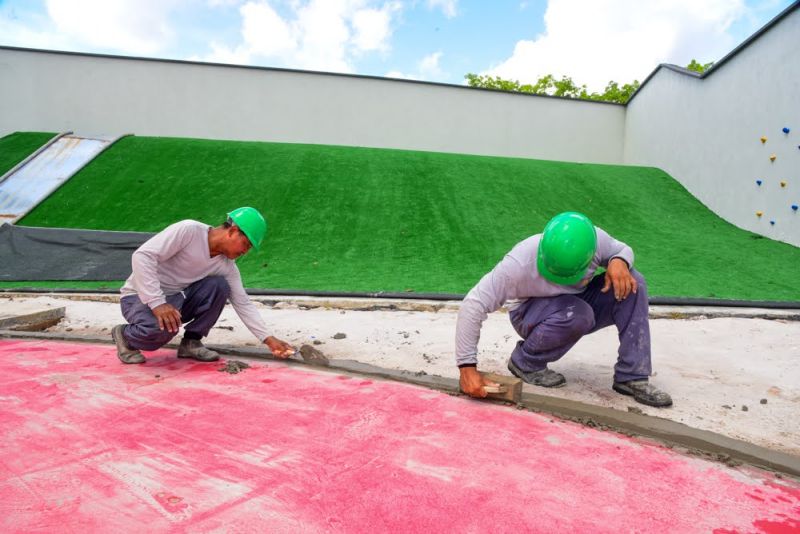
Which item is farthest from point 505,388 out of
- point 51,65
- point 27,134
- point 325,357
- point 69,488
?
point 51,65

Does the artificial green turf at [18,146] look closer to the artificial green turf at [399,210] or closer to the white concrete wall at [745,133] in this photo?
the artificial green turf at [399,210]

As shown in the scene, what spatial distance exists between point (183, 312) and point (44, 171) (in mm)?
8319

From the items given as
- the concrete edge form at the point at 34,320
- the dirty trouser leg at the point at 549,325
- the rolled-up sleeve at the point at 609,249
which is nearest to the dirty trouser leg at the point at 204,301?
the dirty trouser leg at the point at 549,325

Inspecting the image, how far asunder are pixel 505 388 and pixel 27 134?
500 inches

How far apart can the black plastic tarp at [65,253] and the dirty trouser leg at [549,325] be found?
507 cm

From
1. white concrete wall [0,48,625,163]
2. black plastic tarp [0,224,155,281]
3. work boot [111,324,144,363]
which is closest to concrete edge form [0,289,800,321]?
black plastic tarp [0,224,155,281]

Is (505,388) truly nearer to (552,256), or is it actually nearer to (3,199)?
(552,256)

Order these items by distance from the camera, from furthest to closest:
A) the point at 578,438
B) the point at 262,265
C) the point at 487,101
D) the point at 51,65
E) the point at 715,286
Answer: the point at 487,101, the point at 51,65, the point at 262,265, the point at 715,286, the point at 578,438

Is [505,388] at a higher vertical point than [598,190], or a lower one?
lower

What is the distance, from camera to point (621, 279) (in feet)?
8.00

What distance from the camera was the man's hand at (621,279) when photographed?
2430 millimetres

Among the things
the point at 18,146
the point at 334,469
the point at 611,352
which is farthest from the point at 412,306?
the point at 18,146

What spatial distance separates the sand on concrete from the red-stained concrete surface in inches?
16.5

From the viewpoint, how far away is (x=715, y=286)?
536cm
